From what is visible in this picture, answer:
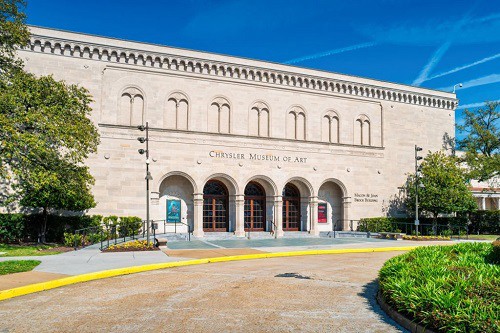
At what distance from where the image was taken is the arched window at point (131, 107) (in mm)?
28438

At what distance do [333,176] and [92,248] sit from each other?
19.3 m

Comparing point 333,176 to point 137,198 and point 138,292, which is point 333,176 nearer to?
point 137,198

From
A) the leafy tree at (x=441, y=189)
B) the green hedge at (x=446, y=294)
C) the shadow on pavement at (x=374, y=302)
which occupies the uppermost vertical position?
the leafy tree at (x=441, y=189)

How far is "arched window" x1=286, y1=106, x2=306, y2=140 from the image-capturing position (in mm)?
33156

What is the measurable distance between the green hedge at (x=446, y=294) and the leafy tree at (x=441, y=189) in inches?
970

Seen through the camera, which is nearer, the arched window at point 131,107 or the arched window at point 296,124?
the arched window at point 131,107

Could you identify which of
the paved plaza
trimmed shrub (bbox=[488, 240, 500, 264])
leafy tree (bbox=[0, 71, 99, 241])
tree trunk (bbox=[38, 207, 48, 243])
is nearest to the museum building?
tree trunk (bbox=[38, 207, 48, 243])

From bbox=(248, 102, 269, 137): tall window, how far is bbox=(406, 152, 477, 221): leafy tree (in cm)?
1235

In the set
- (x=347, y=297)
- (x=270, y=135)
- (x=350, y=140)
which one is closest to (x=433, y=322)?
(x=347, y=297)

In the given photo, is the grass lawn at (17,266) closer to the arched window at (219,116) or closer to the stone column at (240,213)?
the stone column at (240,213)

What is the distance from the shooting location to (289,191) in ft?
112

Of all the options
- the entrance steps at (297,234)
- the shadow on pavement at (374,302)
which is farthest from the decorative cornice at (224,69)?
the shadow on pavement at (374,302)

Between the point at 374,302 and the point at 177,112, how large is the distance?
22.6m

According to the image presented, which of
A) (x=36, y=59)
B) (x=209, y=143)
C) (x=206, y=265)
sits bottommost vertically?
(x=206, y=265)
